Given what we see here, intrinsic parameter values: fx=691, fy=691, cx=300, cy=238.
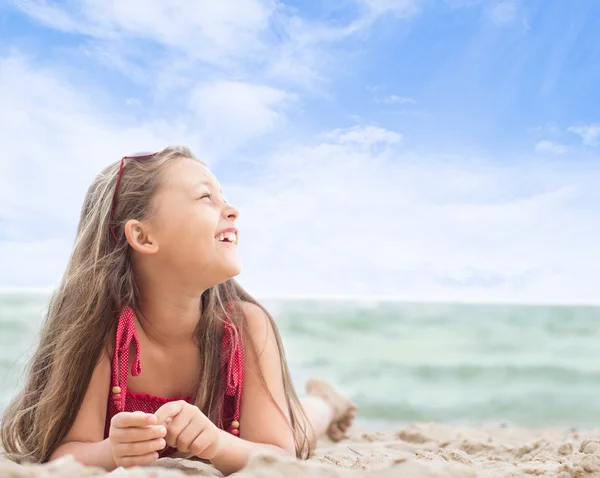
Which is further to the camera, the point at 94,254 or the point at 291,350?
the point at 291,350

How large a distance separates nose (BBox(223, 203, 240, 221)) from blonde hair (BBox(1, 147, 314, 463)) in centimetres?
20

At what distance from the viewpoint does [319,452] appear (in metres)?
2.25

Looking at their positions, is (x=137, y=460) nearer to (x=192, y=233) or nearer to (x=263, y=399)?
(x=263, y=399)

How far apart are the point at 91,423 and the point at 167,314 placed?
0.34 m

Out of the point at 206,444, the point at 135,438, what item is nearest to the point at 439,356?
the point at 206,444

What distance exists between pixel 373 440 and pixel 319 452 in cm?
65

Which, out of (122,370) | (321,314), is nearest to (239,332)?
(122,370)

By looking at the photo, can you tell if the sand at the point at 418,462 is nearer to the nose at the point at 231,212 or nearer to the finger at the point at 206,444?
the finger at the point at 206,444

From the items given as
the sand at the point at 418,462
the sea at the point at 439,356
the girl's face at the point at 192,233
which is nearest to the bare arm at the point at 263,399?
the sand at the point at 418,462

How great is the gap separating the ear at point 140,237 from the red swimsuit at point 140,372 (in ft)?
0.56

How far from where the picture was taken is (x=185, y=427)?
1.49m

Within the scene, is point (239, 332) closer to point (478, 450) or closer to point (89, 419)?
point (89, 419)

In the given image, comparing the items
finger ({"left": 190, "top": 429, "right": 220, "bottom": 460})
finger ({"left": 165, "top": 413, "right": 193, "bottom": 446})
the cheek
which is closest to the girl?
the cheek

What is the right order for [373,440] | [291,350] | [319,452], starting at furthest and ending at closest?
[291,350] → [373,440] → [319,452]
